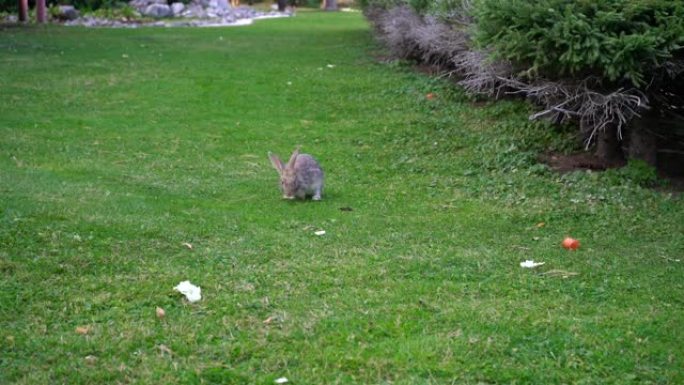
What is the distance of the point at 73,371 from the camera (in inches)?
193

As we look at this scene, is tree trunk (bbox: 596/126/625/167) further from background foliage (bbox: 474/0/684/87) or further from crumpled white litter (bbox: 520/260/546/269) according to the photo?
crumpled white litter (bbox: 520/260/546/269)

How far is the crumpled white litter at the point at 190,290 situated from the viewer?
6023 millimetres

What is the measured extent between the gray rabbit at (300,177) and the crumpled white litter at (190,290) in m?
3.07

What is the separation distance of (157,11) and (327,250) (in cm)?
3119

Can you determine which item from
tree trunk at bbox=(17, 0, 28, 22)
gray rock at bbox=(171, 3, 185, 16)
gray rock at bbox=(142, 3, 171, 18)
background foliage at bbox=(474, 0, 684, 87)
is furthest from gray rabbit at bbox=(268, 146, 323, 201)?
gray rock at bbox=(171, 3, 185, 16)

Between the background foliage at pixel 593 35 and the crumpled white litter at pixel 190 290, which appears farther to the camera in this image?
the background foliage at pixel 593 35

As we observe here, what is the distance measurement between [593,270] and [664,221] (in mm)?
1961

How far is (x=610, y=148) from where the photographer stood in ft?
35.4

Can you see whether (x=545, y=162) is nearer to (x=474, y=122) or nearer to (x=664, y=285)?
(x=474, y=122)

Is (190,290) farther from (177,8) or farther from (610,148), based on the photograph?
(177,8)

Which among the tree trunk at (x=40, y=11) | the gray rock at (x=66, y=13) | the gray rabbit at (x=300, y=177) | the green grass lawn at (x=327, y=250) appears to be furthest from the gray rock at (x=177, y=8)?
the gray rabbit at (x=300, y=177)

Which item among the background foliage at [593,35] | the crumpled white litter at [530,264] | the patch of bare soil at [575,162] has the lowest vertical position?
the patch of bare soil at [575,162]

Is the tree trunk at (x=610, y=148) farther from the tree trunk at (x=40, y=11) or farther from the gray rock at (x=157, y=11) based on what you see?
the gray rock at (x=157, y=11)

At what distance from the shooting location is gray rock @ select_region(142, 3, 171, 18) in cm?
3644
